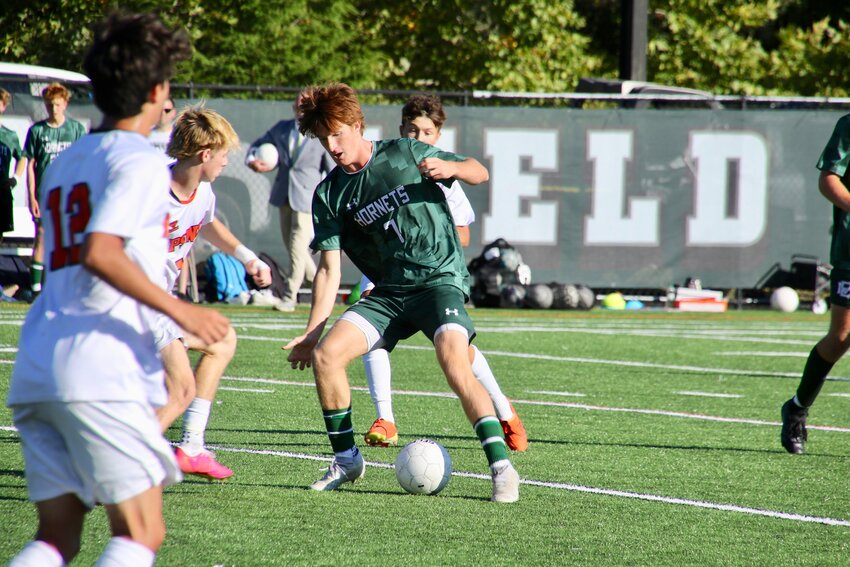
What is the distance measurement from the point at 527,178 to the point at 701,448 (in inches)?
411

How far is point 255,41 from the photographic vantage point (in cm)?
2430

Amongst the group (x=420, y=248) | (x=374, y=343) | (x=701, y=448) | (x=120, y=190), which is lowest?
(x=701, y=448)

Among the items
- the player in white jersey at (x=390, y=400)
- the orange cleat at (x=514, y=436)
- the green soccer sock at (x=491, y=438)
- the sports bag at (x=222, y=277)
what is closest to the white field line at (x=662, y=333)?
the sports bag at (x=222, y=277)

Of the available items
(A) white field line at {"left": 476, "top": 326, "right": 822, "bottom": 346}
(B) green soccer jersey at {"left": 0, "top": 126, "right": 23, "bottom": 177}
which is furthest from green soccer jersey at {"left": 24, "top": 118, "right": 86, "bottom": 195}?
(A) white field line at {"left": 476, "top": 326, "right": 822, "bottom": 346}

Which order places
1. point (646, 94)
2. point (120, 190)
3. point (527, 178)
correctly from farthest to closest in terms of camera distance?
point (646, 94), point (527, 178), point (120, 190)

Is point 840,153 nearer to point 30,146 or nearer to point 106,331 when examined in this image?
point 106,331

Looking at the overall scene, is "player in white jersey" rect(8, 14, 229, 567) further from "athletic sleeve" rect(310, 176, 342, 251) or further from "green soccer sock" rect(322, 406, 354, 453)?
"athletic sleeve" rect(310, 176, 342, 251)

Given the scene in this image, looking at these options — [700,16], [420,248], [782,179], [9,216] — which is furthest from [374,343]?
[700,16]

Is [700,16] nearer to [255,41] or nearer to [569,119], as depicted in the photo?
[255,41]

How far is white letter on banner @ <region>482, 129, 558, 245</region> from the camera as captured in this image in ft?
56.0

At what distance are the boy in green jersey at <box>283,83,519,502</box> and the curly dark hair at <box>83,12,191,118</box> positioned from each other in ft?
8.00

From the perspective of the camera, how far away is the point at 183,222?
18.6ft

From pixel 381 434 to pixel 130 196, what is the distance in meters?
3.64

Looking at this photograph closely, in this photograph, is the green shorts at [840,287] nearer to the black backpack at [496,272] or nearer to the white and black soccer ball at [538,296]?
the black backpack at [496,272]
